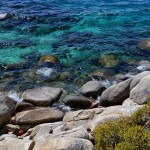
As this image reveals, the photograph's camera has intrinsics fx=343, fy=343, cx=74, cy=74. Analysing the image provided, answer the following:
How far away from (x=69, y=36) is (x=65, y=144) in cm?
1605

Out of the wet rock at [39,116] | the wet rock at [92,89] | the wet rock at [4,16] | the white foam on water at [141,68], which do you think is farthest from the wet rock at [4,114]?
the wet rock at [4,16]

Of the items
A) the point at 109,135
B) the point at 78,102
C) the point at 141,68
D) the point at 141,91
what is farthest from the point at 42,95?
the point at 109,135

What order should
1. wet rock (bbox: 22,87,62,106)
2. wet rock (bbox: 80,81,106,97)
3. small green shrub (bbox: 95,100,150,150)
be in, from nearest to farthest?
small green shrub (bbox: 95,100,150,150) → wet rock (bbox: 22,87,62,106) → wet rock (bbox: 80,81,106,97)

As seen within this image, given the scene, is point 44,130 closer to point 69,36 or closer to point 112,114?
point 112,114

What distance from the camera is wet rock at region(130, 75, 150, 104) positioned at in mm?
14655

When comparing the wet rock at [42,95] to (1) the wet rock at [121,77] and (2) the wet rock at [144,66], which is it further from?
(2) the wet rock at [144,66]

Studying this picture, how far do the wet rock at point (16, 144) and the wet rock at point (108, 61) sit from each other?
34.1 ft

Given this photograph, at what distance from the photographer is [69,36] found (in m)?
25.4

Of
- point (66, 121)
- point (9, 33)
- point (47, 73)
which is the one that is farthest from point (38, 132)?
point (9, 33)

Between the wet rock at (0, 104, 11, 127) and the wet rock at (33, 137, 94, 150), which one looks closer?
the wet rock at (33, 137, 94, 150)

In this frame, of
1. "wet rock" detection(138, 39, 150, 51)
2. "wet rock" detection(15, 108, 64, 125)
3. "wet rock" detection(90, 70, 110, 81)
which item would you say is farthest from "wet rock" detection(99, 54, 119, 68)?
"wet rock" detection(15, 108, 64, 125)

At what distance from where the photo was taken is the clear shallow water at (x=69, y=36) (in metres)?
20.4

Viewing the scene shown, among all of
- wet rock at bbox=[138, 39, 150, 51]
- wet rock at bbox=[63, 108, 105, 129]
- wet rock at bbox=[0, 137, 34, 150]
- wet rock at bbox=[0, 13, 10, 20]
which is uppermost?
wet rock at bbox=[0, 13, 10, 20]

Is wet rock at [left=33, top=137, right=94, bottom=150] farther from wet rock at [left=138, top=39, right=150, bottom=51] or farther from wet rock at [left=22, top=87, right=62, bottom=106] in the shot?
wet rock at [left=138, top=39, right=150, bottom=51]
